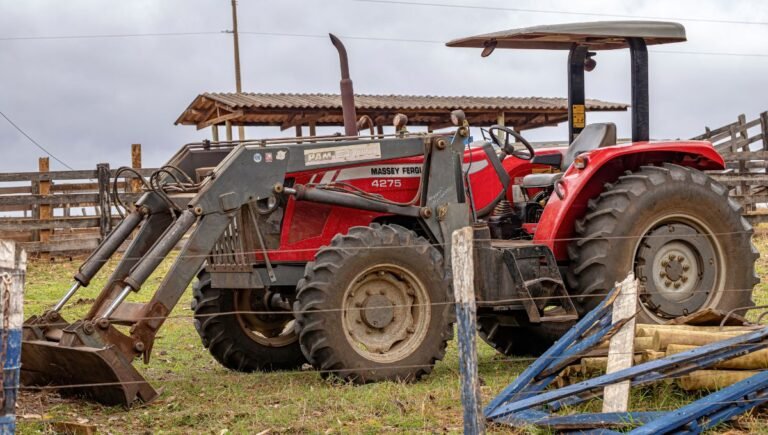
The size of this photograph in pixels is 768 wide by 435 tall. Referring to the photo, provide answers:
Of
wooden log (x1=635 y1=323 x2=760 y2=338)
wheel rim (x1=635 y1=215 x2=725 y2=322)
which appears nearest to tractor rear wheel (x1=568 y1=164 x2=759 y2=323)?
wheel rim (x1=635 y1=215 x2=725 y2=322)

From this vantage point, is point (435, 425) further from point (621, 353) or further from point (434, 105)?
point (434, 105)

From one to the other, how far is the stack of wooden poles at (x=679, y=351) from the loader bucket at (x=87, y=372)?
2555mm

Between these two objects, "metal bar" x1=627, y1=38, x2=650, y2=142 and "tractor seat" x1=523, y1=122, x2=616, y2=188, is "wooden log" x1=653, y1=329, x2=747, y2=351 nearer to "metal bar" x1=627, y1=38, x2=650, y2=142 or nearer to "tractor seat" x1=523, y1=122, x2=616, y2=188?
"tractor seat" x1=523, y1=122, x2=616, y2=188

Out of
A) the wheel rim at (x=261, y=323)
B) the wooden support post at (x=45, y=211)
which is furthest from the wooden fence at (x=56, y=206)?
the wheel rim at (x=261, y=323)

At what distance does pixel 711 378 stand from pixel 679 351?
235 millimetres

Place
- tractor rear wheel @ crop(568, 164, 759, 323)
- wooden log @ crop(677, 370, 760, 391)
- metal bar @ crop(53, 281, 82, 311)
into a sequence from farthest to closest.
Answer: tractor rear wheel @ crop(568, 164, 759, 323) < metal bar @ crop(53, 281, 82, 311) < wooden log @ crop(677, 370, 760, 391)

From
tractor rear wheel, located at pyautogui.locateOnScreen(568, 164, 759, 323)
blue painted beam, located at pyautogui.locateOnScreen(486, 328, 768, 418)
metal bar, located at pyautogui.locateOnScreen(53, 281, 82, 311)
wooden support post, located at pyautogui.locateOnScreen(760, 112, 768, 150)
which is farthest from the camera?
wooden support post, located at pyautogui.locateOnScreen(760, 112, 768, 150)

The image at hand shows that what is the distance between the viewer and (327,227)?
26.0 ft

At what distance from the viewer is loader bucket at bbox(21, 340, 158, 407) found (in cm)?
647

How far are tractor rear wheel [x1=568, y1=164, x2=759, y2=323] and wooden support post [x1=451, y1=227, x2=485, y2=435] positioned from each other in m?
2.94

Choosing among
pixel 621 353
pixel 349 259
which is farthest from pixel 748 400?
pixel 349 259

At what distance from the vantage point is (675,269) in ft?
26.8

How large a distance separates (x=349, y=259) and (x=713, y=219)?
3.01 m

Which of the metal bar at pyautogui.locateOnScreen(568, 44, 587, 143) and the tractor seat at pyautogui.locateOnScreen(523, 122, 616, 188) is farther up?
the metal bar at pyautogui.locateOnScreen(568, 44, 587, 143)
